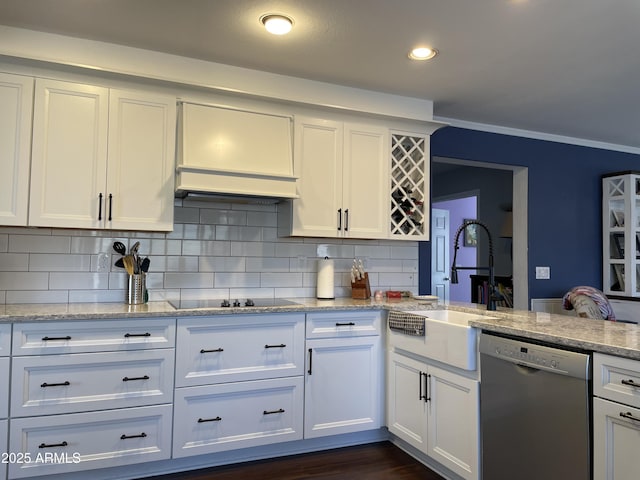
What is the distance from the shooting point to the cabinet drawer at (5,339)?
216 cm

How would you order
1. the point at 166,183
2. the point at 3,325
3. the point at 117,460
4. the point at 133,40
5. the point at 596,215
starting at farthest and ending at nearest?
1. the point at 596,215
2. the point at 166,183
3. the point at 133,40
4. the point at 117,460
5. the point at 3,325

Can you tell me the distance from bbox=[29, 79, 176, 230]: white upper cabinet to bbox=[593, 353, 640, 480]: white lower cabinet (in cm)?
232

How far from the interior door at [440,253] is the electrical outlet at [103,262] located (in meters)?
4.57

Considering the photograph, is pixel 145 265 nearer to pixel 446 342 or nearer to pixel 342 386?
pixel 342 386

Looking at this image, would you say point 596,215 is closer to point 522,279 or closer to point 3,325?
point 522,279

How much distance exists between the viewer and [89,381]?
230 centimetres

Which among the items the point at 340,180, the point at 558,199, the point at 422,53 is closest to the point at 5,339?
the point at 340,180

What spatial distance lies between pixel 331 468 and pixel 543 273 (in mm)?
2837

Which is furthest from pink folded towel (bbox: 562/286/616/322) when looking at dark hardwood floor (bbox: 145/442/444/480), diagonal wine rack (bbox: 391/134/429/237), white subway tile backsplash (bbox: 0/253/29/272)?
white subway tile backsplash (bbox: 0/253/29/272)

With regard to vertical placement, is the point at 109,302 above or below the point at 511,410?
above

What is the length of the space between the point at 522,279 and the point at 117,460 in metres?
3.60

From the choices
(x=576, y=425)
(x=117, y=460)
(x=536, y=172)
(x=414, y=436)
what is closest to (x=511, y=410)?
(x=576, y=425)

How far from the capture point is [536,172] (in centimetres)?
432

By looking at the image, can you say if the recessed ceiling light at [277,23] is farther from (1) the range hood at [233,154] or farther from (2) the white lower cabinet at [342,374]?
(2) the white lower cabinet at [342,374]
